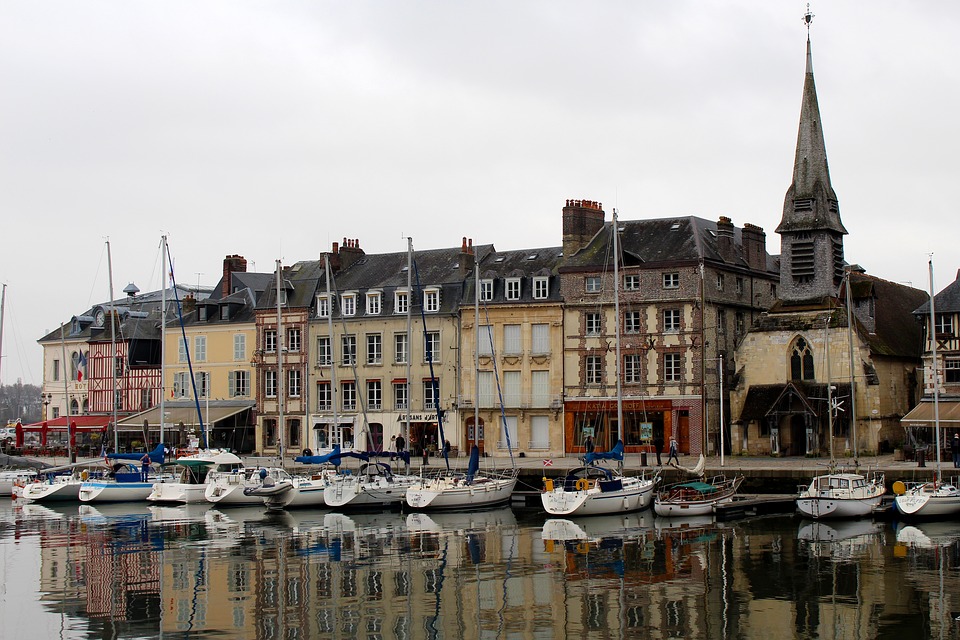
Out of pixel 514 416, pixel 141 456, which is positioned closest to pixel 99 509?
pixel 141 456

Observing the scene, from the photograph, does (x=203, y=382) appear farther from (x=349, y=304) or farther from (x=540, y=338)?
(x=540, y=338)

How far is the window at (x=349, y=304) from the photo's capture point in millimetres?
58469

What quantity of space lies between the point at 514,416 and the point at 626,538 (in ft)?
67.3

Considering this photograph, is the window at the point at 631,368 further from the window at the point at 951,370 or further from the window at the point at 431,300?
the window at the point at 951,370

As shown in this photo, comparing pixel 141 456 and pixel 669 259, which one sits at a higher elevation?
pixel 669 259

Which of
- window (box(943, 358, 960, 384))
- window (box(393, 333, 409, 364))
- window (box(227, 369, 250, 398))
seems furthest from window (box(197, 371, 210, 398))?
window (box(943, 358, 960, 384))

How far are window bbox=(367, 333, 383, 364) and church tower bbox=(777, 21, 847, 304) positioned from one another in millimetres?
17969

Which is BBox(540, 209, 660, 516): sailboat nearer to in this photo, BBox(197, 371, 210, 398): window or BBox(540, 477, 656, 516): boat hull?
BBox(540, 477, 656, 516): boat hull

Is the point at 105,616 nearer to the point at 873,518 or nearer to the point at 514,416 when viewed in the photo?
the point at 873,518

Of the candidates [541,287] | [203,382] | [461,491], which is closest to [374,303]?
[541,287]

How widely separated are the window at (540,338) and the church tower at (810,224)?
974cm

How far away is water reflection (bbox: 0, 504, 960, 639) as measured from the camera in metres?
21.9

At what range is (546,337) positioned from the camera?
2109 inches

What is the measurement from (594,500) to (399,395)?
1951cm
